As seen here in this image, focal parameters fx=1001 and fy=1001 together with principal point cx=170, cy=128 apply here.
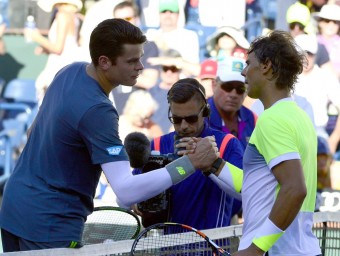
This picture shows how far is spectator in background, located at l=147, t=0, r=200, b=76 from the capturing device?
10.6m

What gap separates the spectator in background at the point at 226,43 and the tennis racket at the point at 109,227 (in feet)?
17.5

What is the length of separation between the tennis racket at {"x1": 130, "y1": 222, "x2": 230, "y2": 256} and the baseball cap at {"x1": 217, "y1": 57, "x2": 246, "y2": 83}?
307cm

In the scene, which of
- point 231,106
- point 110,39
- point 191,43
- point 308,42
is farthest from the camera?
point 191,43

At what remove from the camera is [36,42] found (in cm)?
1095

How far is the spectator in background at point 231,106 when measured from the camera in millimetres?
7250

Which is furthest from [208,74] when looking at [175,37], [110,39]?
[110,39]

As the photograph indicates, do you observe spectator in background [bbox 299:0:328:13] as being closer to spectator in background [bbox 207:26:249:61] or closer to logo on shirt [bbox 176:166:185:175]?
spectator in background [bbox 207:26:249:61]

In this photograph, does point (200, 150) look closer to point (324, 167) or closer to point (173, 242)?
point (173, 242)

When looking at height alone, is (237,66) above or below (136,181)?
above

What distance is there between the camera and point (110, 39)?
4492 millimetres

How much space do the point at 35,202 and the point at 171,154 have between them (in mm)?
748

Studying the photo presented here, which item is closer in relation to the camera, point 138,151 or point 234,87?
point 138,151

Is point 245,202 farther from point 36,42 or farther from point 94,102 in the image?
point 36,42

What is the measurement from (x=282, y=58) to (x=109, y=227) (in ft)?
5.01
